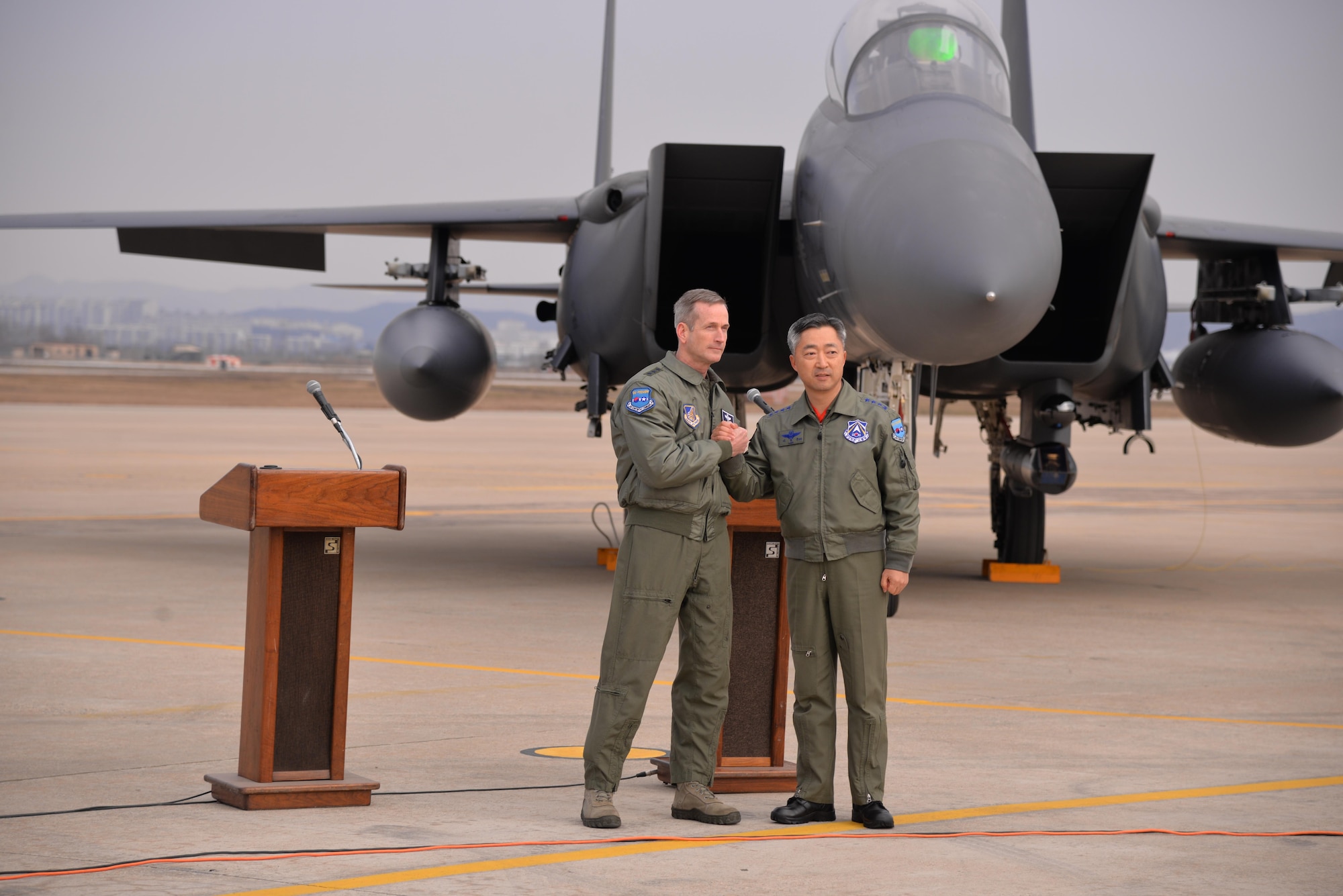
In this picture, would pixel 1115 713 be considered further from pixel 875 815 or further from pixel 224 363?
pixel 224 363

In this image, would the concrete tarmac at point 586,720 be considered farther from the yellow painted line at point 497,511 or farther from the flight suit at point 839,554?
the yellow painted line at point 497,511

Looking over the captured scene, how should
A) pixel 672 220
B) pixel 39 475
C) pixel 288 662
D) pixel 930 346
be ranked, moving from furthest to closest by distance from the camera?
pixel 39 475 → pixel 672 220 → pixel 930 346 → pixel 288 662

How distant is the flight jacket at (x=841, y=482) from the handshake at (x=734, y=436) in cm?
10

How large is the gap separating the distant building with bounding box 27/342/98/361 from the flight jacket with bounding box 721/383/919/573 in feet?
477

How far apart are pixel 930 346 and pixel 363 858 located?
518cm

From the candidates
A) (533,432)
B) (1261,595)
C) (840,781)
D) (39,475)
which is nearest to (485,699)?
(840,781)

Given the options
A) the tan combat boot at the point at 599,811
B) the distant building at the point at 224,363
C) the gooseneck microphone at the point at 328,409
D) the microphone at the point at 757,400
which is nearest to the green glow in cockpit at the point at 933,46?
the microphone at the point at 757,400

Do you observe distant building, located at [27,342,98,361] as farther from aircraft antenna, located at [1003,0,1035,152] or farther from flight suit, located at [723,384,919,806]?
flight suit, located at [723,384,919,806]

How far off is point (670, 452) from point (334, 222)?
31.4ft

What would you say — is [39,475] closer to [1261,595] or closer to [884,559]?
[1261,595]

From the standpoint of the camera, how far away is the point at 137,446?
32406 mm

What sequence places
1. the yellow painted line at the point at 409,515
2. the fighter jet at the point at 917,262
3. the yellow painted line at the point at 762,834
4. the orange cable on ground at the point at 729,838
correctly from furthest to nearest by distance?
the yellow painted line at the point at 409,515
the fighter jet at the point at 917,262
the orange cable on ground at the point at 729,838
the yellow painted line at the point at 762,834

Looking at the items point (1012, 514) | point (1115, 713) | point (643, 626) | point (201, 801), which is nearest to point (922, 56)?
point (1115, 713)

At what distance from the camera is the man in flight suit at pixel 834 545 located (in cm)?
485
